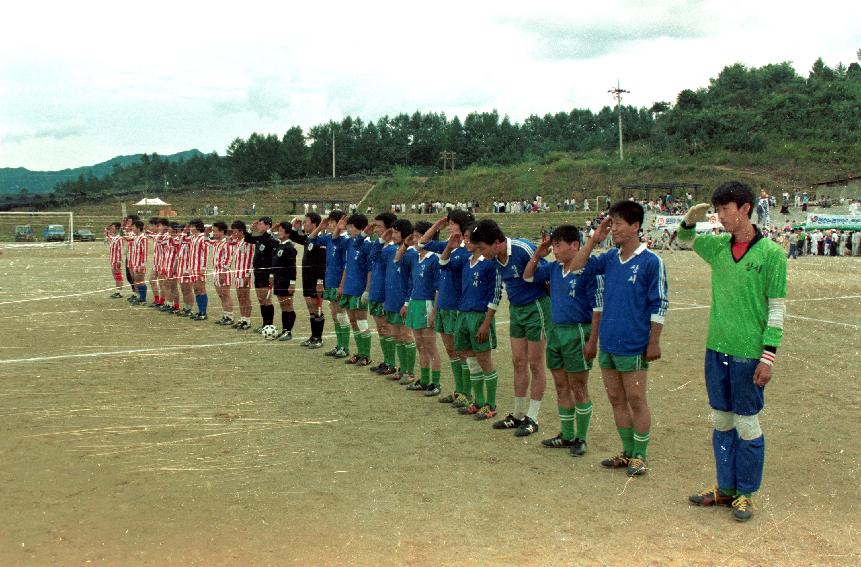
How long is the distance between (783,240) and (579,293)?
132 feet

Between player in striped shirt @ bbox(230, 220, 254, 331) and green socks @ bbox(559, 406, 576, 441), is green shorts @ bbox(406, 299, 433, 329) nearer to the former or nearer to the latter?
green socks @ bbox(559, 406, 576, 441)

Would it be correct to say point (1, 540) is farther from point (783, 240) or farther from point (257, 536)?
point (783, 240)

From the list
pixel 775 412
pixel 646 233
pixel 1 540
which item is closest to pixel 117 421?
pixel 1 540

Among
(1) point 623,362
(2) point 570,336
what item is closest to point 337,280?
(2) point 570,336

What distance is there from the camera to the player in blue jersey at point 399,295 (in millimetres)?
10297

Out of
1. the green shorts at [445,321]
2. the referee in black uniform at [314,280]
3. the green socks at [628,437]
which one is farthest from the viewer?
the referee in black uniform at [314,280]

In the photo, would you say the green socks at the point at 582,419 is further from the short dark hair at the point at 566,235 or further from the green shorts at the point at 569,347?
the short dark hair at the point at 566,235

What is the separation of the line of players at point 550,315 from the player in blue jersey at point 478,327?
14 millimetres

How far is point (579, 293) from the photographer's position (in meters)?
7.09

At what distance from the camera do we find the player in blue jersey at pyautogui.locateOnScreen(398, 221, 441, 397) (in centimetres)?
958

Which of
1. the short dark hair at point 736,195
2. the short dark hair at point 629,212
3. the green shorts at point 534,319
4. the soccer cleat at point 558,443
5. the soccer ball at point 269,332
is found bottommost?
the soccer cleat at point 558,443

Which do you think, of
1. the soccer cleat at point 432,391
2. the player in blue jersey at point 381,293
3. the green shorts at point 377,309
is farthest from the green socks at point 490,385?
the green shorts at point 377,309

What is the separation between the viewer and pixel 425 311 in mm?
9547

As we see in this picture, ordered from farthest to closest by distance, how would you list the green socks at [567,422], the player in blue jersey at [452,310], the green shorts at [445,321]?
the green shorts at [445,321] < the player in blue jersey at [452,310] < the green socks at [567,422]
